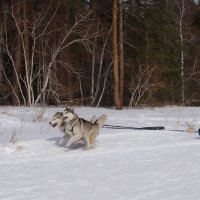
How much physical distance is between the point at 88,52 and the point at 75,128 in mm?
17960

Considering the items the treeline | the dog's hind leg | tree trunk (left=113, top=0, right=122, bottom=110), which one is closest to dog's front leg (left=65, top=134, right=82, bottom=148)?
the dog's hind leg

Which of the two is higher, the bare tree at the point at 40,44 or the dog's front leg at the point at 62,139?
the bare tree at the point at 40,44

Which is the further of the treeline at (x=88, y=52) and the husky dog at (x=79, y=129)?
the treeline at (x=88, y=52)

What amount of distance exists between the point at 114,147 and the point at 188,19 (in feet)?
91.2

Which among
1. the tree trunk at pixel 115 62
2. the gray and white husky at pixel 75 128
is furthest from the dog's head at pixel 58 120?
the tree trunk at pixel 115 62

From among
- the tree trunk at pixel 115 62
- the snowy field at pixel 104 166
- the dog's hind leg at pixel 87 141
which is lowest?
the snowy field at pixel 104 166

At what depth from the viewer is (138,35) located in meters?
26.1

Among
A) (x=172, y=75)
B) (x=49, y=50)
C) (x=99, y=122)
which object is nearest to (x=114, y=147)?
(x=99, y=122)

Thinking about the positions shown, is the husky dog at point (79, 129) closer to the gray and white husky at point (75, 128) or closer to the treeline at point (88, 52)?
the gray and white husky at point (75, 128)

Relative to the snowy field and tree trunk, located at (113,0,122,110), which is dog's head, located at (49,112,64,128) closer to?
the snowy field

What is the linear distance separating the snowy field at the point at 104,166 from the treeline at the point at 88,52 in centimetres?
996

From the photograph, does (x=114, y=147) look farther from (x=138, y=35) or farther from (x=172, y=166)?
(x=138, y=35)

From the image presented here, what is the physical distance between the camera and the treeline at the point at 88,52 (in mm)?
21016

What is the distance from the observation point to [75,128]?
28.7 feet
